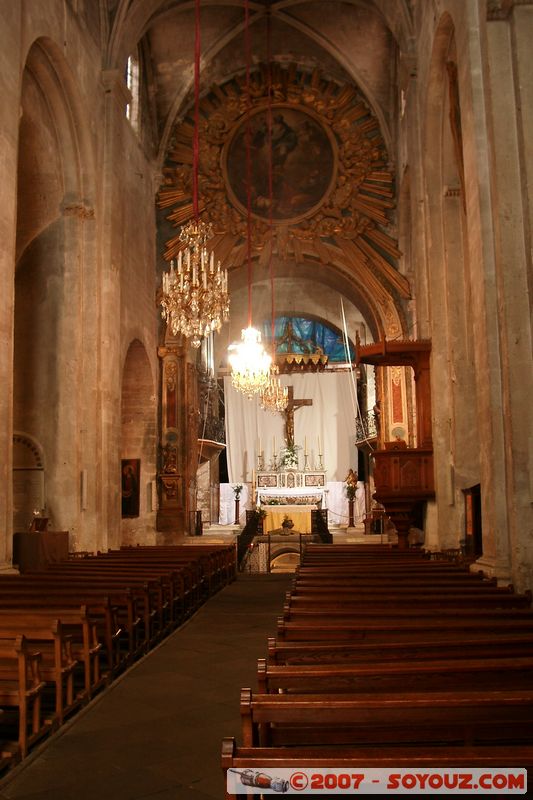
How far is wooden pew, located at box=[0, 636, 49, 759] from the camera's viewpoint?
424 cm

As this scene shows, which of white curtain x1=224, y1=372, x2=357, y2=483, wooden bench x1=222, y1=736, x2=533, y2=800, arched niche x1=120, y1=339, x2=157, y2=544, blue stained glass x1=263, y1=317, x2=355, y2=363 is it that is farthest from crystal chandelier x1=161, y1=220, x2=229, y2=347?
blue stained glass x1=263, y1=317, x2=355, y2=363

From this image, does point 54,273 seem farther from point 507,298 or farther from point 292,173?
point 507,298

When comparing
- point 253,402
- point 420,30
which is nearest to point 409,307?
point 420,30

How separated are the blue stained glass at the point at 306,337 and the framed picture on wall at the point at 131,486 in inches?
423

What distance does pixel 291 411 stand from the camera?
27.8 m

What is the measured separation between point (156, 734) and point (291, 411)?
76.5ft

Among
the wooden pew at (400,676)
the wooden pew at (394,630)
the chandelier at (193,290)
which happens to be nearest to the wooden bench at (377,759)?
the wooden pew at (400,676)

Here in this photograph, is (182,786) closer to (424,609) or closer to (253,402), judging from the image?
(424,609)

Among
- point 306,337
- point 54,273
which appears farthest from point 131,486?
point 306,337

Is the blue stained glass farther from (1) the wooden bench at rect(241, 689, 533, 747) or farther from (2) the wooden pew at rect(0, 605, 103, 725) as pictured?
(1) the wooden bench at rect(241, 689, 533, 747)

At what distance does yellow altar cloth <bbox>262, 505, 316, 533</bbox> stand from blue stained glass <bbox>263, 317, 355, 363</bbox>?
842 cm

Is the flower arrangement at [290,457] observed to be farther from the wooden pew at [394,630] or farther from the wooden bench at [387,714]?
the wooden bench at [387,714]

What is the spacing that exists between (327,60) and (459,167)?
10.2 meters

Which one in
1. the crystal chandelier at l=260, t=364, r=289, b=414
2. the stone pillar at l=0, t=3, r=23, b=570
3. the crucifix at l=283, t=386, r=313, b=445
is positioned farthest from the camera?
the crucifix at l=283, t=386, r=313, b=445
